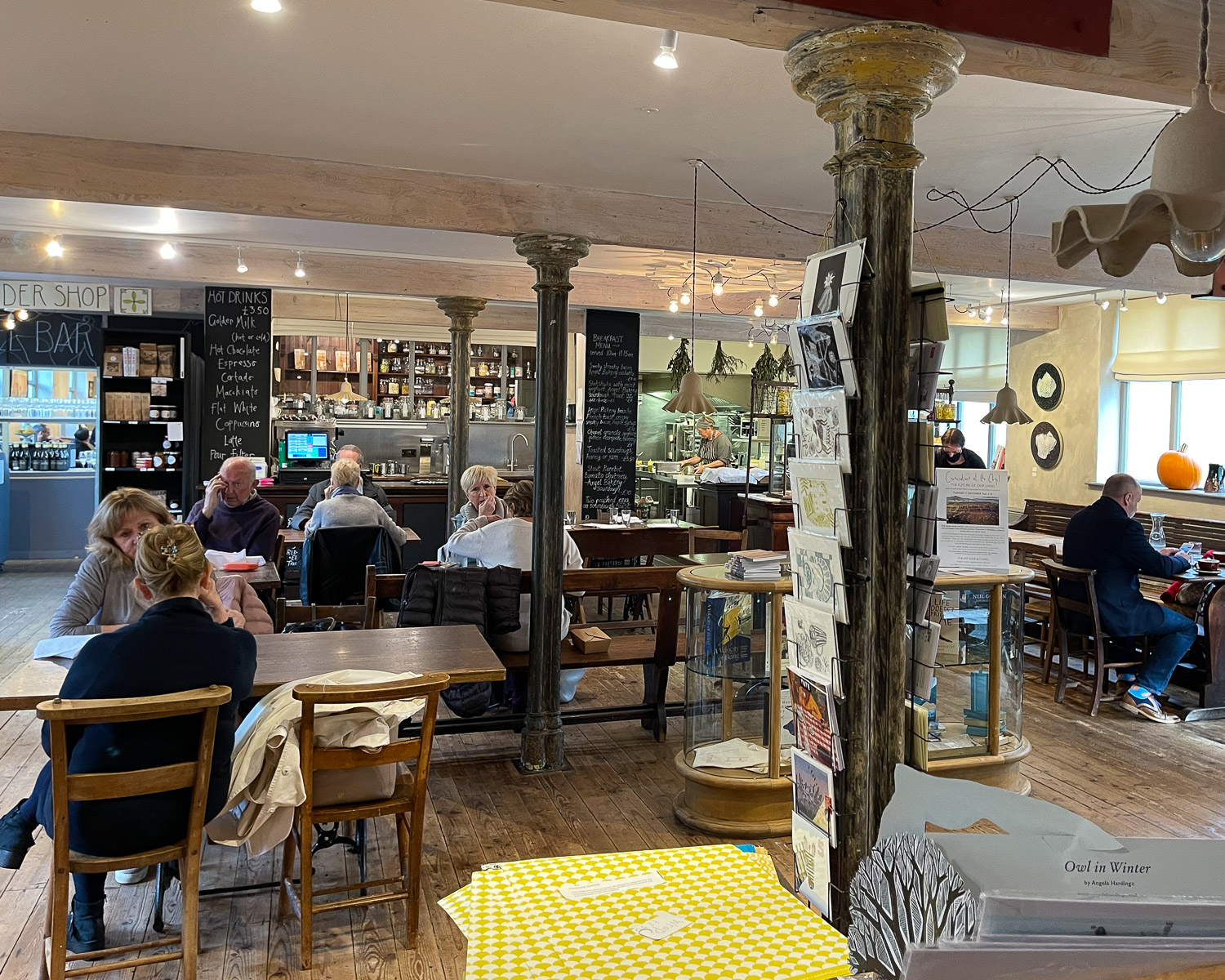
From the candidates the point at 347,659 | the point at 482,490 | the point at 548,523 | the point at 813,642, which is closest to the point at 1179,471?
the point at 482,490

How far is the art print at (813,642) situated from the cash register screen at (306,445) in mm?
9441

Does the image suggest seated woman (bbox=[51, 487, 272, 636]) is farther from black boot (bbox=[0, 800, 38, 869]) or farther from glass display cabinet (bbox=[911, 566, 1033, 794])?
glass display cabinet (bbox=[911, 566, 1033, 794])

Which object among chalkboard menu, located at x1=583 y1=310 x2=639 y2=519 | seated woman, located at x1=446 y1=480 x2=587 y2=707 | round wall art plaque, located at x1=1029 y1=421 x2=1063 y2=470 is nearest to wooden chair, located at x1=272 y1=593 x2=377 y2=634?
seated woman, located at x1=446 y1=480 x2=587 y2=707

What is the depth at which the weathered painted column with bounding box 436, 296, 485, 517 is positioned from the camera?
9195mm

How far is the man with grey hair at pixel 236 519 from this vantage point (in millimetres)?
6098

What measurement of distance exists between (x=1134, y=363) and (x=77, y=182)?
976 centimetres

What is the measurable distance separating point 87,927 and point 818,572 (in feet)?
8.27

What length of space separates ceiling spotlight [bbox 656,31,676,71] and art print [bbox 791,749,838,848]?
7.25 feet

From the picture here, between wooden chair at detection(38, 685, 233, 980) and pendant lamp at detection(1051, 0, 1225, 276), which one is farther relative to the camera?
wooden chair at detection(38, 685, 233, 980)

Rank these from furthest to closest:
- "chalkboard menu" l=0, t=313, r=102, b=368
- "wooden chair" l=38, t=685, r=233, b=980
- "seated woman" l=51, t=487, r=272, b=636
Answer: "chalkboard menu" l=0, t=313, r=102, b=368 → "seated woman" l=51, t=487, r=272, b=636 → "wooden chair" l=38, t=685, r=233, b=980

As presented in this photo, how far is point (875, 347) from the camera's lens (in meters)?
2.44

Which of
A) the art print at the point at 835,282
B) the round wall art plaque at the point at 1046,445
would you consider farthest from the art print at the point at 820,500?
the round wall art plaque at the point at 1046,445

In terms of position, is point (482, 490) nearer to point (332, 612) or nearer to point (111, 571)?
point (332, 612)

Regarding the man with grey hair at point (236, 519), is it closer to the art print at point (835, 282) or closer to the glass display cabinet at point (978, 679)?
the glass display cabinet at point (978, 679)
